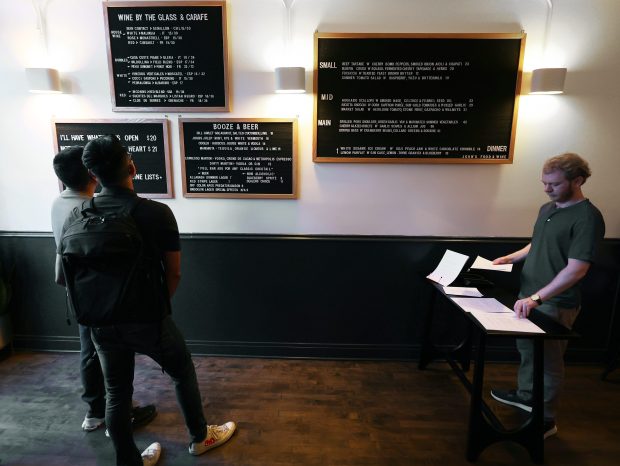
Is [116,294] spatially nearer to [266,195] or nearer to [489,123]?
[266,195]

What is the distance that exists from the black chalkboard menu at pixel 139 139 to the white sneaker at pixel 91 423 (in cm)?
143

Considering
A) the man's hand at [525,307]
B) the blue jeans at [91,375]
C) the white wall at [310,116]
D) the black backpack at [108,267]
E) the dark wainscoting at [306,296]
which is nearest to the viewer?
the black backpack at [108,267]

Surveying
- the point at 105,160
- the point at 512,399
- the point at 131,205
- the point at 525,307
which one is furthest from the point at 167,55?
the point at 512,399

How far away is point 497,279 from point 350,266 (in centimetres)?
104

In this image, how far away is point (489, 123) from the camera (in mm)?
2254

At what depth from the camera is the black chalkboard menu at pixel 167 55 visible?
7.20ft

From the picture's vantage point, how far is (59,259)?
1.58 metres

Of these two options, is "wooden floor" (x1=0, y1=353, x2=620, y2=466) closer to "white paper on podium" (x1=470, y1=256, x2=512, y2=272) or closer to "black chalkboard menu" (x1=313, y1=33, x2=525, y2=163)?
"white paper on podium" (x1=470, y1=256, x2=512, y2=272)

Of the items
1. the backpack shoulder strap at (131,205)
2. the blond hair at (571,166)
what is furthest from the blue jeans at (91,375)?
the blond hair at (571,166)

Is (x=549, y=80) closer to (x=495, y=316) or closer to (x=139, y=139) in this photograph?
(x=495, y=316)

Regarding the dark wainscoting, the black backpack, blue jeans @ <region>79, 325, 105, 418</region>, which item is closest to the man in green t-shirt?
the dark wainscoting

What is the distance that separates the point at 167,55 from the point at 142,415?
7.18ft

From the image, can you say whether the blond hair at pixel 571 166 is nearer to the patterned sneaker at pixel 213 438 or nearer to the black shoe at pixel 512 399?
the black shoe at pixel 512 399

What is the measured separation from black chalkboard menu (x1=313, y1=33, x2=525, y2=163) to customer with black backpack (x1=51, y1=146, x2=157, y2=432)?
4.37 ft
